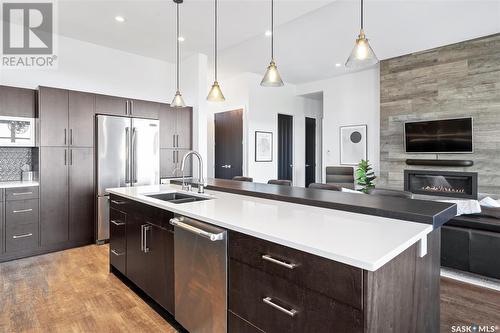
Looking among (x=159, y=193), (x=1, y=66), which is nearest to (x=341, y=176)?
(x=159, y=193)

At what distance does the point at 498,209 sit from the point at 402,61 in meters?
3.42

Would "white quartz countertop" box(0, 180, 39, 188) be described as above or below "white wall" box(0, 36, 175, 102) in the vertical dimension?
below

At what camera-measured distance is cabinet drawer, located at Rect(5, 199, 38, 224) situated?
131 inches

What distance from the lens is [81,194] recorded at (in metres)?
3.87

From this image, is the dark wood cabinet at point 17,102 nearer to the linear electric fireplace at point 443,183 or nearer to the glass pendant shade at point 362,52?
the glass pendant shade at point 362,52

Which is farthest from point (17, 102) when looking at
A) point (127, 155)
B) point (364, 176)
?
point (364, 176)

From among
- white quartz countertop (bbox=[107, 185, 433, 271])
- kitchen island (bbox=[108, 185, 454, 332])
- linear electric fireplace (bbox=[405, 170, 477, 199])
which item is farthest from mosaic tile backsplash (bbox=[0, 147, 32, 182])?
linear electric fireplace (bbox=[405, 170, 477, 199])

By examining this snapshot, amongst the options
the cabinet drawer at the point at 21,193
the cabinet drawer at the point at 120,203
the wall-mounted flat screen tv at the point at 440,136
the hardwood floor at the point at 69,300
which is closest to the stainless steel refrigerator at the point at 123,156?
the cabinet drawer at the point at 21,193

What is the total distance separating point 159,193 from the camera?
8.72 feet

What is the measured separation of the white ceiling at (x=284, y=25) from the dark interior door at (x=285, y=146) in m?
2.15

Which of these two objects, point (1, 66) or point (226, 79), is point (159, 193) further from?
point (226, 79)

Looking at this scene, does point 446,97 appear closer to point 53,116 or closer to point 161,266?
point 161,266

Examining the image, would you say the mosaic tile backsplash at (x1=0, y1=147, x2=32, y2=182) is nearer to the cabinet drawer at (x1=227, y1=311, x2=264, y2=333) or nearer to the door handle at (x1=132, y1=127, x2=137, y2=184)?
the door handle at (x1=132, y1=127, x2=137, y2=184)

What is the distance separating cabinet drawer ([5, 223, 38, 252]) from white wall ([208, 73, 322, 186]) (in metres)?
4.03
